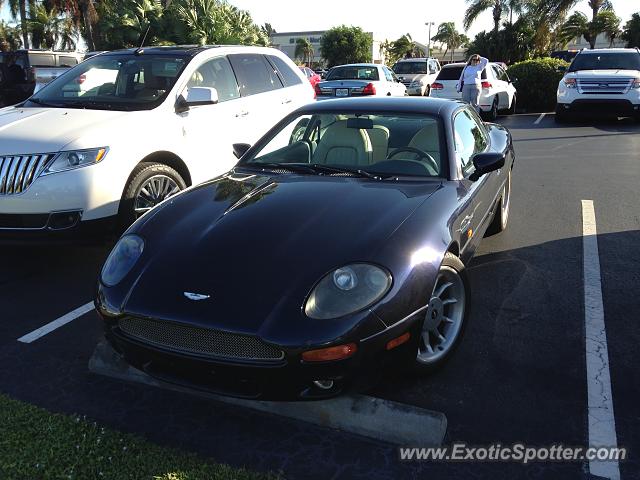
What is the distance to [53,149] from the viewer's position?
433 centimetres

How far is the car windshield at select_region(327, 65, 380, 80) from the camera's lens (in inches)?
618

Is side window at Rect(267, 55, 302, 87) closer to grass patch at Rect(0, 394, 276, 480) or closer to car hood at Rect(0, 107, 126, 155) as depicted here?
car hood at Rect(0, 107, 126, 155)

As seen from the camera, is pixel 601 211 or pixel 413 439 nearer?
pixel 413 439

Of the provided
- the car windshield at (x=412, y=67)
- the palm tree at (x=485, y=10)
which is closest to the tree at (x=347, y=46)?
the palm tree at (x=485, y=10)

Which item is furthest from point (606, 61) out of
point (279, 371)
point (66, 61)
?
point (279, 371)

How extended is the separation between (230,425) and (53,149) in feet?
8.96

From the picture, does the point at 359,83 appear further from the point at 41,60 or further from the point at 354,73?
the point at 41,60

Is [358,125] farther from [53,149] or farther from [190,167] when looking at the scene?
[53,149]

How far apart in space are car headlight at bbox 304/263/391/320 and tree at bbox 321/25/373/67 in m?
55.2

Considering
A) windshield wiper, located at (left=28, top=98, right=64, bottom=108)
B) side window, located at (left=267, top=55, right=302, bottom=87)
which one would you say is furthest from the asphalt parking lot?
side window, located at (left=267, top=55, right=302, bottom=87)

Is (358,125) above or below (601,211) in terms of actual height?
above

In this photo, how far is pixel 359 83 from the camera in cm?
1488

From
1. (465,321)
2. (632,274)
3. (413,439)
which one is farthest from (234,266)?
(632,274)

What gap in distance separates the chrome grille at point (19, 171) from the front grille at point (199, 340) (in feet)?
7.13
